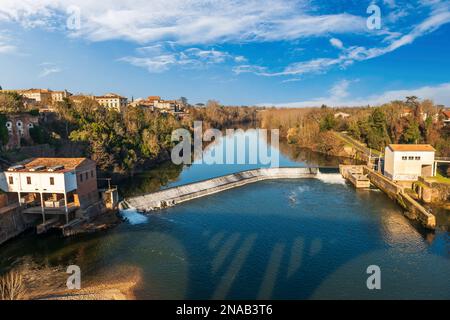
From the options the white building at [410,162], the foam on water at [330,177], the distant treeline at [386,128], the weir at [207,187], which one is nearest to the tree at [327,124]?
the distant treeline at [386,128]

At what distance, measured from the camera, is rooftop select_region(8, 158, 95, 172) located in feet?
68.9

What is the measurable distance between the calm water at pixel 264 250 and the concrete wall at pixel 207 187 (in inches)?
48.7

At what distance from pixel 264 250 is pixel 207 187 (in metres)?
13.0

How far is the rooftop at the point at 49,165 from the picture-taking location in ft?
68.9

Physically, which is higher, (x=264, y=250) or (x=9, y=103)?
(x=9, y=103)

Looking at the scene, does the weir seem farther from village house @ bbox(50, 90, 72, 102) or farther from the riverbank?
village house @ bbox(50, 90, 72, 102)

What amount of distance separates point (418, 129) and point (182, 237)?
39550 mm

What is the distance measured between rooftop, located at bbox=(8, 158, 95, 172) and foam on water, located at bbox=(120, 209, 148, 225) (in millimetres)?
4448

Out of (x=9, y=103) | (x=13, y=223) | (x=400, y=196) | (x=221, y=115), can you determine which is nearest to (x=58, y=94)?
(x=9, y=103)

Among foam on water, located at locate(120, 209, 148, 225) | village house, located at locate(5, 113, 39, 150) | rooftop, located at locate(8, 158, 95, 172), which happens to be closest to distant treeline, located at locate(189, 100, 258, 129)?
village house, located at locate(5, 113, 39, 150)

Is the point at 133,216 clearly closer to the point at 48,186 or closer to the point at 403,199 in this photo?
the point at 48,186

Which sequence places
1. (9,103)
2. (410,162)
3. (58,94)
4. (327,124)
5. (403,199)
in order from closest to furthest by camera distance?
(403,199) < (410,162) < (9,103) < (327,124) < (58,94)

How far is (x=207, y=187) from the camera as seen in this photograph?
30203mm
